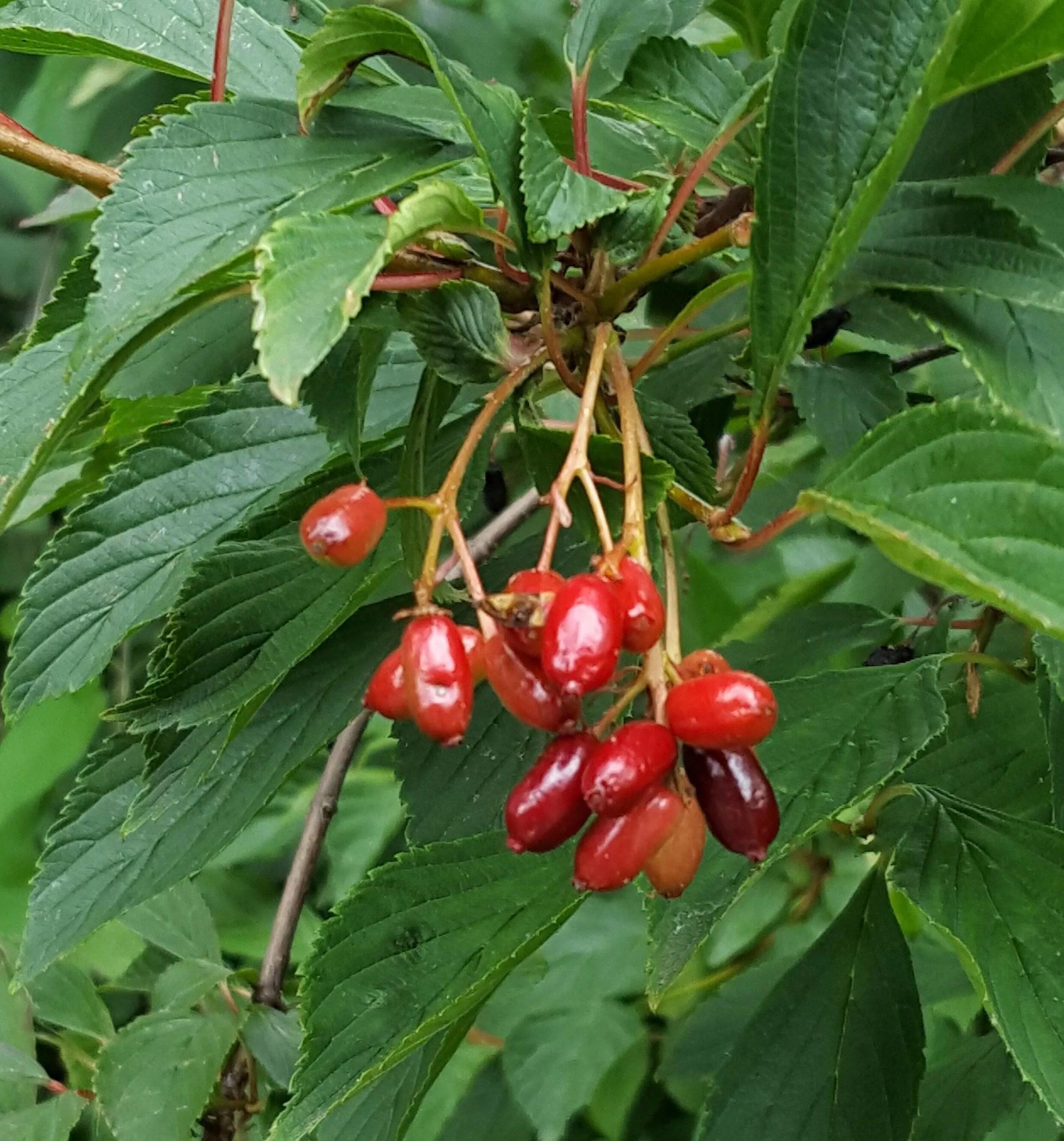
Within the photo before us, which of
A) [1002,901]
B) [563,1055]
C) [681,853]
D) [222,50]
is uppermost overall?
[222,50]

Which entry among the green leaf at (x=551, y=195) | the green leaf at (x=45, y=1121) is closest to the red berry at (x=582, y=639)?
the green leaf at (x=551, y=195)

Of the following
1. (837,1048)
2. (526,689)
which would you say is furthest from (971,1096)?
(526,689)

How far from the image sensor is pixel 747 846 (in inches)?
12.4

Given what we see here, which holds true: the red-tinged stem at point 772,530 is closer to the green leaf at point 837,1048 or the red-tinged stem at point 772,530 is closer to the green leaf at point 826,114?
the green leaf at point 826,114

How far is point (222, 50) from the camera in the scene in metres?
Answer: 0.40

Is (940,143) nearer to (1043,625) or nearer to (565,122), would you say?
(565,122)

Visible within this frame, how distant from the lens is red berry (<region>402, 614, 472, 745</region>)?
293 mm

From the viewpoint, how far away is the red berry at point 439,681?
0.29 meters

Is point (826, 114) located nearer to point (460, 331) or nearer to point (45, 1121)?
point (460, 331)

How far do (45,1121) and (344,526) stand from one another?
1.99 feet

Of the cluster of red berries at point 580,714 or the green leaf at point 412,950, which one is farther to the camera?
the green leaf at point 412,950

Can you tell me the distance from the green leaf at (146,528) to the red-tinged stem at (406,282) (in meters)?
0.19

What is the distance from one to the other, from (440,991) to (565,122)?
0.36 metres

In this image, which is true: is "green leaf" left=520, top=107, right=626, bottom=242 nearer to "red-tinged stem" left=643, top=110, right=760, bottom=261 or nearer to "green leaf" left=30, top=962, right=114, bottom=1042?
"red-tinged stem" left=643, top=110, right=760, bottom=261
